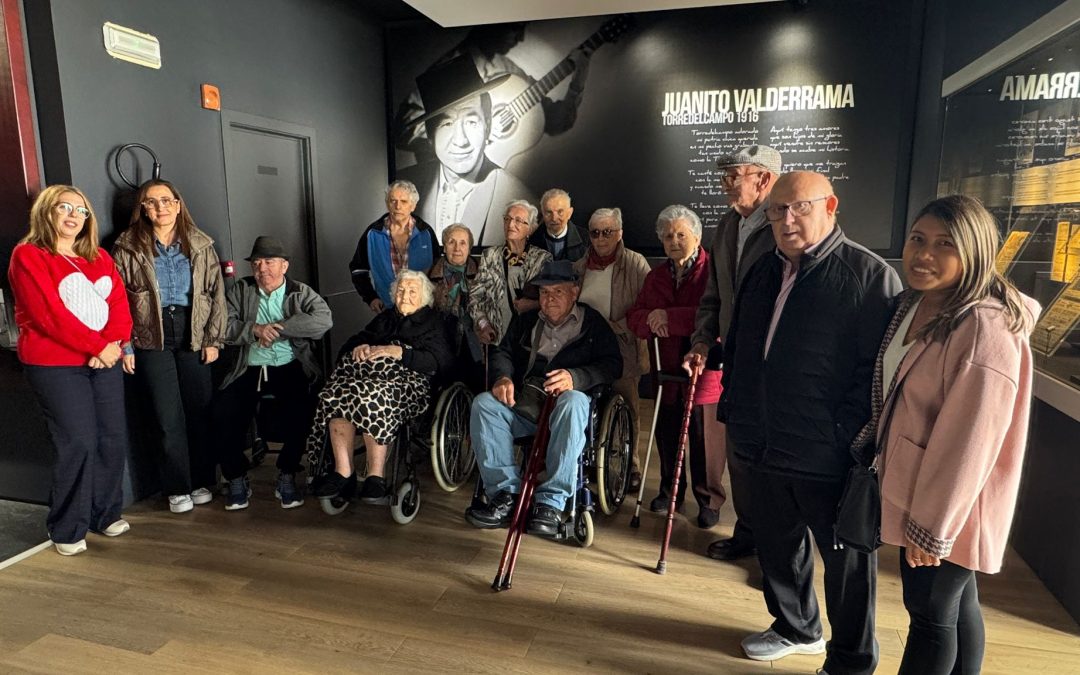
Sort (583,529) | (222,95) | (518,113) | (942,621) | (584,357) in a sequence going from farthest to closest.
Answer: (518,113), (222,95), (584,357), (583,529), (942,621)

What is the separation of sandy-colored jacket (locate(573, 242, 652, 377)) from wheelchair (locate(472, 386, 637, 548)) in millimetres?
185

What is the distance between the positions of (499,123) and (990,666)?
4477 millimetres

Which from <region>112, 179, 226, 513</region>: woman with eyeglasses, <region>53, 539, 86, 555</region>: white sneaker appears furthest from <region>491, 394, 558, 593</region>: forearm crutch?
<region>53, 539, 86, 555</region>: white sneaker

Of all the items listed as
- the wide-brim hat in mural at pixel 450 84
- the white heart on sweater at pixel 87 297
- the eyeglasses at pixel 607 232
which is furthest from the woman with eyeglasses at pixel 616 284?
the wide-brim hat in mural at pixel 450 84

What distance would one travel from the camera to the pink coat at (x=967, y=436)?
139 centimetres

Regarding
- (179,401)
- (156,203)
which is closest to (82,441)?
(179,401)

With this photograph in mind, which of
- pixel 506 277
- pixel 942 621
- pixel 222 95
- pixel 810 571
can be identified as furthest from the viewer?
pixel 222 95

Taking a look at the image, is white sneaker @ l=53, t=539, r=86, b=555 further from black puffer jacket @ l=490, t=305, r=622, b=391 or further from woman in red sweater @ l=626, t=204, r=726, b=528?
woman in red sweater @ l=626, t=204, r=726, b=528

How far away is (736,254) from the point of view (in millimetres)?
2607

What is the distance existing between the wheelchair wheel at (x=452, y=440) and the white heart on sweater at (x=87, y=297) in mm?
1394

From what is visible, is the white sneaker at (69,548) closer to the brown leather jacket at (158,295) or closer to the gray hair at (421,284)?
the brown leather jacket at (158,295)

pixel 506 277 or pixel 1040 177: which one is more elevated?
pixel 1040 177

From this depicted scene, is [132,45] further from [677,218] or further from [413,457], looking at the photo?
[677,218]

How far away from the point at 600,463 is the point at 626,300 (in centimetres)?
83
